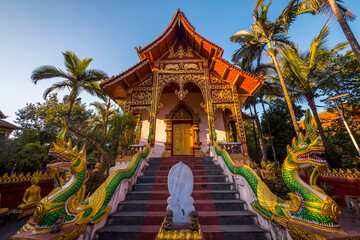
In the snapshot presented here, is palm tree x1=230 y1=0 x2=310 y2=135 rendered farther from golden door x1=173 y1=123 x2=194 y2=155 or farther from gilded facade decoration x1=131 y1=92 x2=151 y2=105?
gilded facade decoration x1=131 y1=92 x2=151 y2=105

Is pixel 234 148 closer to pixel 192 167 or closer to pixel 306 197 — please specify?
pixel 192 167

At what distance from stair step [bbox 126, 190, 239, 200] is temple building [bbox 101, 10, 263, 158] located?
3312 millimetres

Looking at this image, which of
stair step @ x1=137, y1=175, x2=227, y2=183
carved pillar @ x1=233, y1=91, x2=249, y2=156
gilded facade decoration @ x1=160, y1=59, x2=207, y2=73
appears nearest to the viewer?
stair step @ x1=137, y1=175, x2=227, y2=183

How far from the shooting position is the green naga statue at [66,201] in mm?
1970

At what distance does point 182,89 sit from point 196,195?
556cm

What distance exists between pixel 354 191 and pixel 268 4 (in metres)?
10.0

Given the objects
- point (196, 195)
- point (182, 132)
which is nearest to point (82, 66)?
point (182, 132)

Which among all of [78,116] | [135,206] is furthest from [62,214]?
[78,116]

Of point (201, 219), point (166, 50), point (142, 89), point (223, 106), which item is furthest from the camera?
point (166, 50)

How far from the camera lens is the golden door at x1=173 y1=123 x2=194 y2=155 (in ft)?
29.1

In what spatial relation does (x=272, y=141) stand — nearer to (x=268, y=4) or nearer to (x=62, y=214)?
(x=268, y=4)

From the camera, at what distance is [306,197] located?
7.03 feet

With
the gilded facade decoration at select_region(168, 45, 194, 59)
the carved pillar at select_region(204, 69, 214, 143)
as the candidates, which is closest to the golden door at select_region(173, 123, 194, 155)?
the carved pillar at select_region(204, 69, 214, 143)

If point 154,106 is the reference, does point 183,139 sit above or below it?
below
